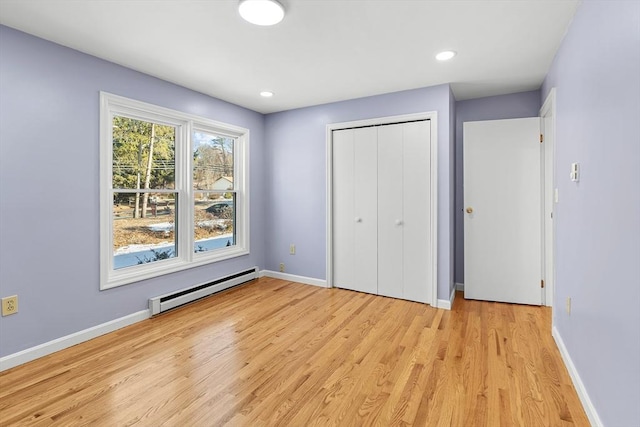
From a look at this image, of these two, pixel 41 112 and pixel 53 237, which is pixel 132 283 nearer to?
pixel 53 237

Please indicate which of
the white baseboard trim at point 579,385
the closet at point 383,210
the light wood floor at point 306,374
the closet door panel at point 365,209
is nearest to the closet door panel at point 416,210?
the closet at point 383,210

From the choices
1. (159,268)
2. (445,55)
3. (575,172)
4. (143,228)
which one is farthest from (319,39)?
(159,268)

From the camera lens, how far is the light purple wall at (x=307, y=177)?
140 inches

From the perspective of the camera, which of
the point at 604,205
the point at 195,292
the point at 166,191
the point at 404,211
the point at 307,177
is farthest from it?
the point at 307,177

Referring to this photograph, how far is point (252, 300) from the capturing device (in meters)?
3.70

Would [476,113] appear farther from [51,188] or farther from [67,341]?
[67,341]

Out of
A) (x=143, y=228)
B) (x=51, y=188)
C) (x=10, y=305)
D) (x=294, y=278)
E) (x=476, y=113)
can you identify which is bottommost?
(x=294, y=278)

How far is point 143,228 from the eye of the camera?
3301 mm

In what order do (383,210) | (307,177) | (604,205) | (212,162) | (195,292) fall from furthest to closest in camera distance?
(307,177), (212,162), (383,210), (195,292), (604,205)

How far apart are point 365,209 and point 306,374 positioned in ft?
7.30

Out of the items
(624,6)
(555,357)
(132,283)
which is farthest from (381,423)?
(132,283)

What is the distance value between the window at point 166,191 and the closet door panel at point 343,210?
1260 mm

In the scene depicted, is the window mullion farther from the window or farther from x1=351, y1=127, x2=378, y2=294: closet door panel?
x1=351, y1=127, x2=378, y2=294: closet door panel

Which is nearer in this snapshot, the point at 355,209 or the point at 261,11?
the point at 261,11
